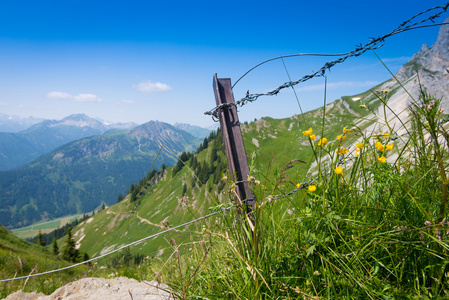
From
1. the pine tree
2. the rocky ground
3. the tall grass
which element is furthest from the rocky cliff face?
the pine tree

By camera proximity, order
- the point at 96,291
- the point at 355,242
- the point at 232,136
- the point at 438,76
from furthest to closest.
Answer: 1. the point at 438,76
2. the point at 96,291
3. the point at 232,136
4. the point at 355,242

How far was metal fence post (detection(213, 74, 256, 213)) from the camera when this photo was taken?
3.43m

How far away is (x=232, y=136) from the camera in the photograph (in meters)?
3.60

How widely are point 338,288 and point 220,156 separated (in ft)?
546

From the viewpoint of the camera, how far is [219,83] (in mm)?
3738

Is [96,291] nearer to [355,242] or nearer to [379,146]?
[355,242]

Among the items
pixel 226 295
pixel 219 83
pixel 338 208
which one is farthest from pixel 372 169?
pixel 219 83

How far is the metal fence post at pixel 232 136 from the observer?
3434mm

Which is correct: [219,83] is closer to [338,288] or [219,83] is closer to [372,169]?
[372,169]

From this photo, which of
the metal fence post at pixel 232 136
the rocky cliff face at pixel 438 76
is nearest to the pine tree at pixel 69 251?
the metal fence post at pixel 232 136

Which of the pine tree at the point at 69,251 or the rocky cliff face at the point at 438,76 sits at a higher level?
the rocky cliff face at the point at 438,76

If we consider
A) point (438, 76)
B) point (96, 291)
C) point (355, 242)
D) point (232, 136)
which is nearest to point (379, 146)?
point (355, 242)

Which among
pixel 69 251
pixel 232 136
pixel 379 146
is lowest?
pixel 69 251

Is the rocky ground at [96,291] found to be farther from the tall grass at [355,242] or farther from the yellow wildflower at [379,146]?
the yellow wildflower at [379,146]
